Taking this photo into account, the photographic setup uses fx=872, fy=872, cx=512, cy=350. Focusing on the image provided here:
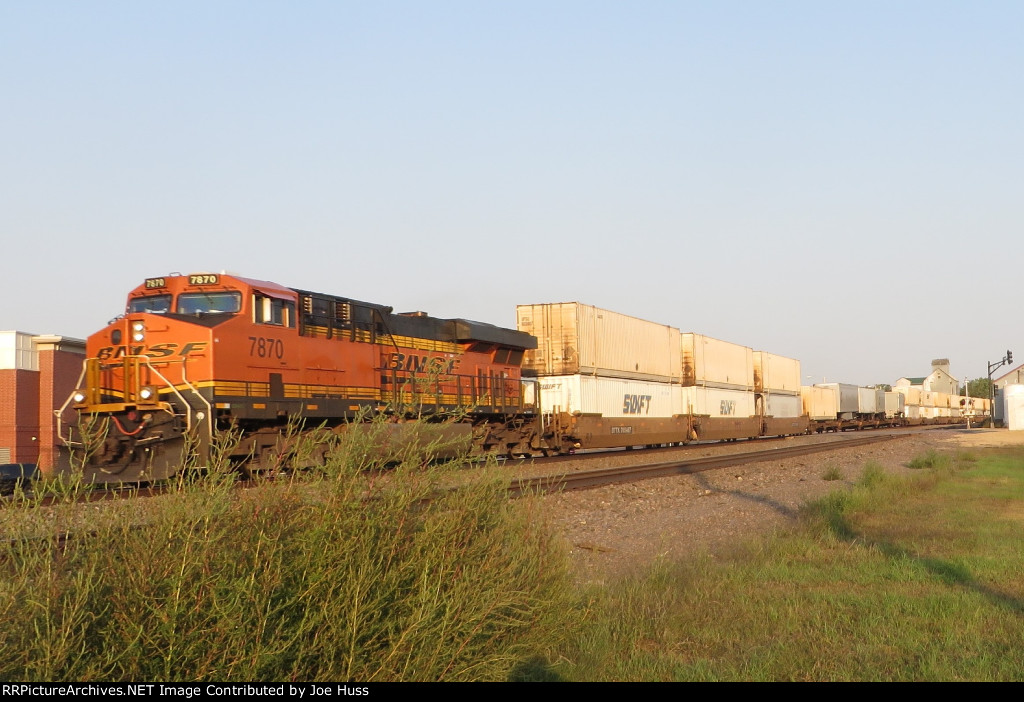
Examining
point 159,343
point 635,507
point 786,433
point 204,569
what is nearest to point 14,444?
point 159,343

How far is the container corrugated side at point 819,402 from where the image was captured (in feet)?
174

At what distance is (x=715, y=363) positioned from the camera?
120 ft

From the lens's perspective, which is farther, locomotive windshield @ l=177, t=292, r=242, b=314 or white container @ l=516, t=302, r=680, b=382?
white container @ l=516, t=302, r=680, b=382

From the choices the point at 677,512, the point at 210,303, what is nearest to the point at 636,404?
the point at 677,512

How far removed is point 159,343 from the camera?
49.7ft

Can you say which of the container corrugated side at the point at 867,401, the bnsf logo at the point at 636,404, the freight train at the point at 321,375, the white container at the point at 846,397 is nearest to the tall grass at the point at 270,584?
the freight train at the point at 321,375

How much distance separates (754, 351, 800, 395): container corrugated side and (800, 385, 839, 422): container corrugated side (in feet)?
11.6

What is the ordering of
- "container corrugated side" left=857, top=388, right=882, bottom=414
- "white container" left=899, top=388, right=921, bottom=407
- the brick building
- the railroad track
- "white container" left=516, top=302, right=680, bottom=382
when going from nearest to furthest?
the railroad track < the brick building < "white container" left=516, top=302, right=680, bottom=382 < "container corrugated side" left=857, top=388, right=882, bottom=414 < "white container" left=899, top=388, right=921, bottom=407

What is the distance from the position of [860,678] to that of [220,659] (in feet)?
13.0

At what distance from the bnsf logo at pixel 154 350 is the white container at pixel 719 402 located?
73.8ft

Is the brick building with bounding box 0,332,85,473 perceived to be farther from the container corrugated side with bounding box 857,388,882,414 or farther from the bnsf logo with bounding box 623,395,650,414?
the container corrugated side with bounding box 857,388,882,414

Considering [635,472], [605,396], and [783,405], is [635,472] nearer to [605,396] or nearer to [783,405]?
[605,396]

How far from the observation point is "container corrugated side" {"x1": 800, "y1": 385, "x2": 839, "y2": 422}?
53125mm

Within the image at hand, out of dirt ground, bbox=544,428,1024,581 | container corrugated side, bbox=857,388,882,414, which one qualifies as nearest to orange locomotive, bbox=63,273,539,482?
dirt ground, bbox=544,428,1024,581
